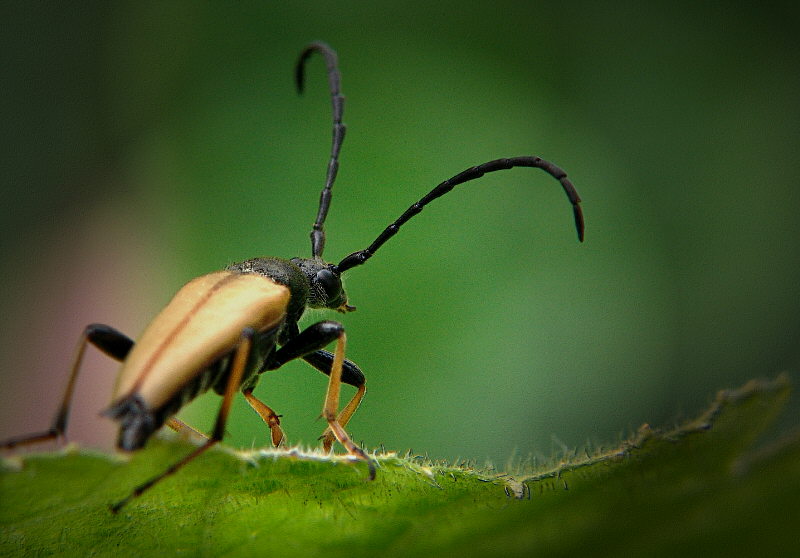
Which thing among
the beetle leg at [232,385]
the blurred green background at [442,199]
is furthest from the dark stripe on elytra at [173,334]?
the blurred green background at [442,199]

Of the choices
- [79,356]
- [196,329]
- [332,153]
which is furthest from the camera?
[332,153]

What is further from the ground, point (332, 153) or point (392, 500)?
point (332, 153)

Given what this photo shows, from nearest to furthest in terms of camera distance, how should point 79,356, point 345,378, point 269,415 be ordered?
point 79,356
point 269,415
point 345,378

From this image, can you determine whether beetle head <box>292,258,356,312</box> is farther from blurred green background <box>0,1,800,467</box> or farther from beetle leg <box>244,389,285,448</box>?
blurred green background <box>0,1,800,467</box>

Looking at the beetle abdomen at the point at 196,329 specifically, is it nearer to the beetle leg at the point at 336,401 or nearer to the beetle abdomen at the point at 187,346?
the beetle abdomen at the point at 187,346

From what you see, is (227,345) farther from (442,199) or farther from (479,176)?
(442,199)

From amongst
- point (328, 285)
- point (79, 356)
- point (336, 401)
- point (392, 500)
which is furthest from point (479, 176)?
point (392, 500)
